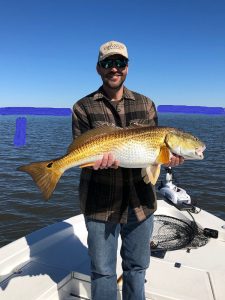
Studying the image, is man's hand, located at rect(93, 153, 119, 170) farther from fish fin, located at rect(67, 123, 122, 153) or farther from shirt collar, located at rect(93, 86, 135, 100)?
shirt collar, located at rect(93, 86, 135, 100)

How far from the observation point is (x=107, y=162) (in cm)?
376

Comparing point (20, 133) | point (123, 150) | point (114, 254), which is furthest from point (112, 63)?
point (20, 133)

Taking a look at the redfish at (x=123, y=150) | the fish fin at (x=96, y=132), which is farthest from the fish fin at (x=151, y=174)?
the fish fin at (x=96, y=132)

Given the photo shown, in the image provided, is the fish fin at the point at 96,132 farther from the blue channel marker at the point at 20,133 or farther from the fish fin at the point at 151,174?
the blue channel marker at the point at 20,133

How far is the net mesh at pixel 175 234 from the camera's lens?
664 cm

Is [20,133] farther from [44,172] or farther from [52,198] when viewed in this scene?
[52,198]

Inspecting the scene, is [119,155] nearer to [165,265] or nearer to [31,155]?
[165,265]

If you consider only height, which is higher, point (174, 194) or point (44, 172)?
point (44, 172)

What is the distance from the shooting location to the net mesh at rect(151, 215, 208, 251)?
21.8ft

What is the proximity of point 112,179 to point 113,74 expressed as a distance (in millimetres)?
1158

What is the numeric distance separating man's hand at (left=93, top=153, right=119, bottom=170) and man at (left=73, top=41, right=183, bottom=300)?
0.13 metres

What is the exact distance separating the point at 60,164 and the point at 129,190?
2.72ft

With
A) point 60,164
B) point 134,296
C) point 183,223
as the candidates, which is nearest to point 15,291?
point 134,296

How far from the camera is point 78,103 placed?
4109mm
